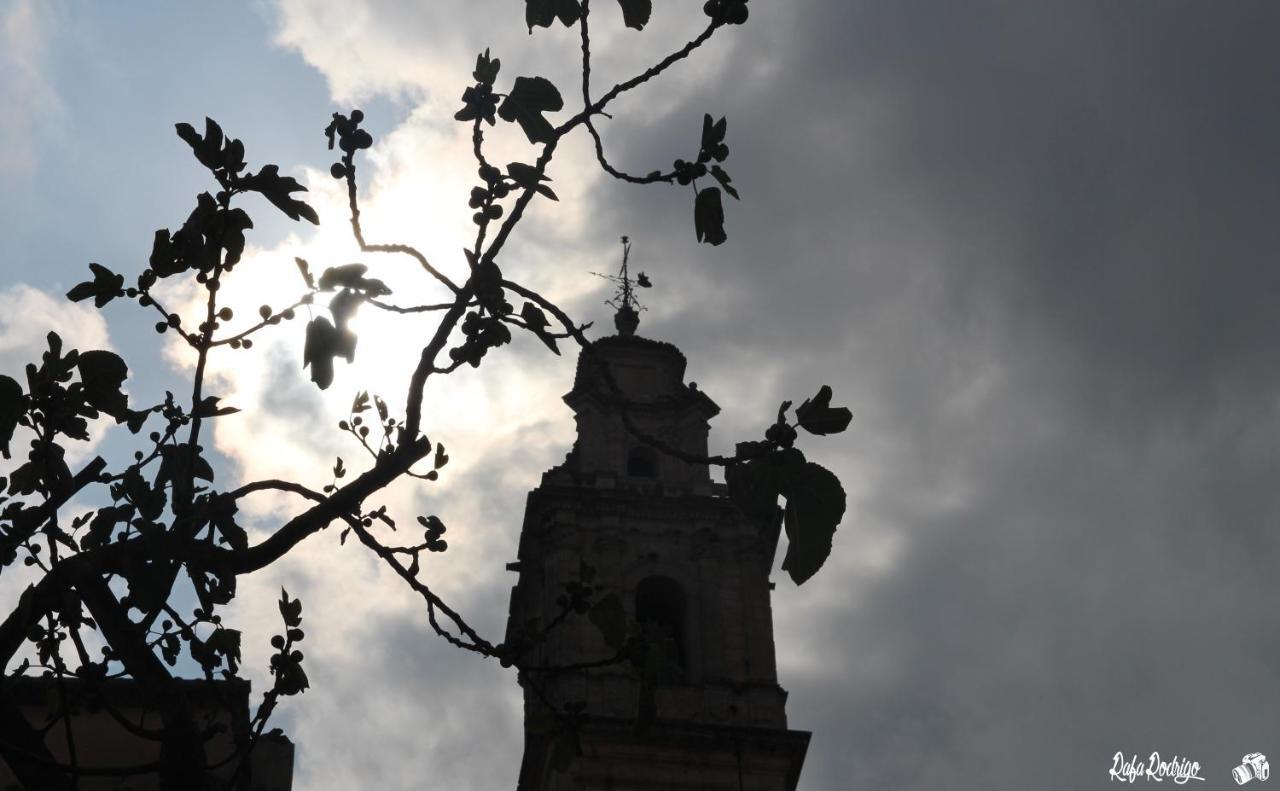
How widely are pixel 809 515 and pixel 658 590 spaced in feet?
96.6

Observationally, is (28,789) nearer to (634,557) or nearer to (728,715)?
(728,715)

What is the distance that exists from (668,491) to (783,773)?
24.0ft

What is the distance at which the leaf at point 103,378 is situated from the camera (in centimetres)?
566

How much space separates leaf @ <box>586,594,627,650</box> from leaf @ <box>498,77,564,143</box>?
170 cm

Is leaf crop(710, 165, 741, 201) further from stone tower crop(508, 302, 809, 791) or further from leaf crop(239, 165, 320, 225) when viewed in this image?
stone tower crop(508, 302, 809, 791)

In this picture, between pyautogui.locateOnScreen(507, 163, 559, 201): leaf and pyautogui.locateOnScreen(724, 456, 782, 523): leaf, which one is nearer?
pyautogui.locateOnScreen(724, 456, 782, 523): leaf

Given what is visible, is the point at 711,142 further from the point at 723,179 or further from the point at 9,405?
the point at 9,405

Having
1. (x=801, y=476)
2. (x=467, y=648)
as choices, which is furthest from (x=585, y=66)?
(x=467, y=648)

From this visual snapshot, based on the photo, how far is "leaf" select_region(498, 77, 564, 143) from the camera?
17.9 ft

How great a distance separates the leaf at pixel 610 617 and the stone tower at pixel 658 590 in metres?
21.9

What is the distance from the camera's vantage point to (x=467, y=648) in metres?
6.25

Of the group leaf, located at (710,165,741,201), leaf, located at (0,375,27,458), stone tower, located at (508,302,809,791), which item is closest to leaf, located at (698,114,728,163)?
leaf, located at (710,165,741,201)

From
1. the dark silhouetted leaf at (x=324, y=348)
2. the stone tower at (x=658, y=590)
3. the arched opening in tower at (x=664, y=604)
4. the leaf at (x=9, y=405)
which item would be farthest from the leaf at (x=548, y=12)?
the arched opening in tower at (x=664, y=604)

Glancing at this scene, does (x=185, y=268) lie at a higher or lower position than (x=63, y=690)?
higher
